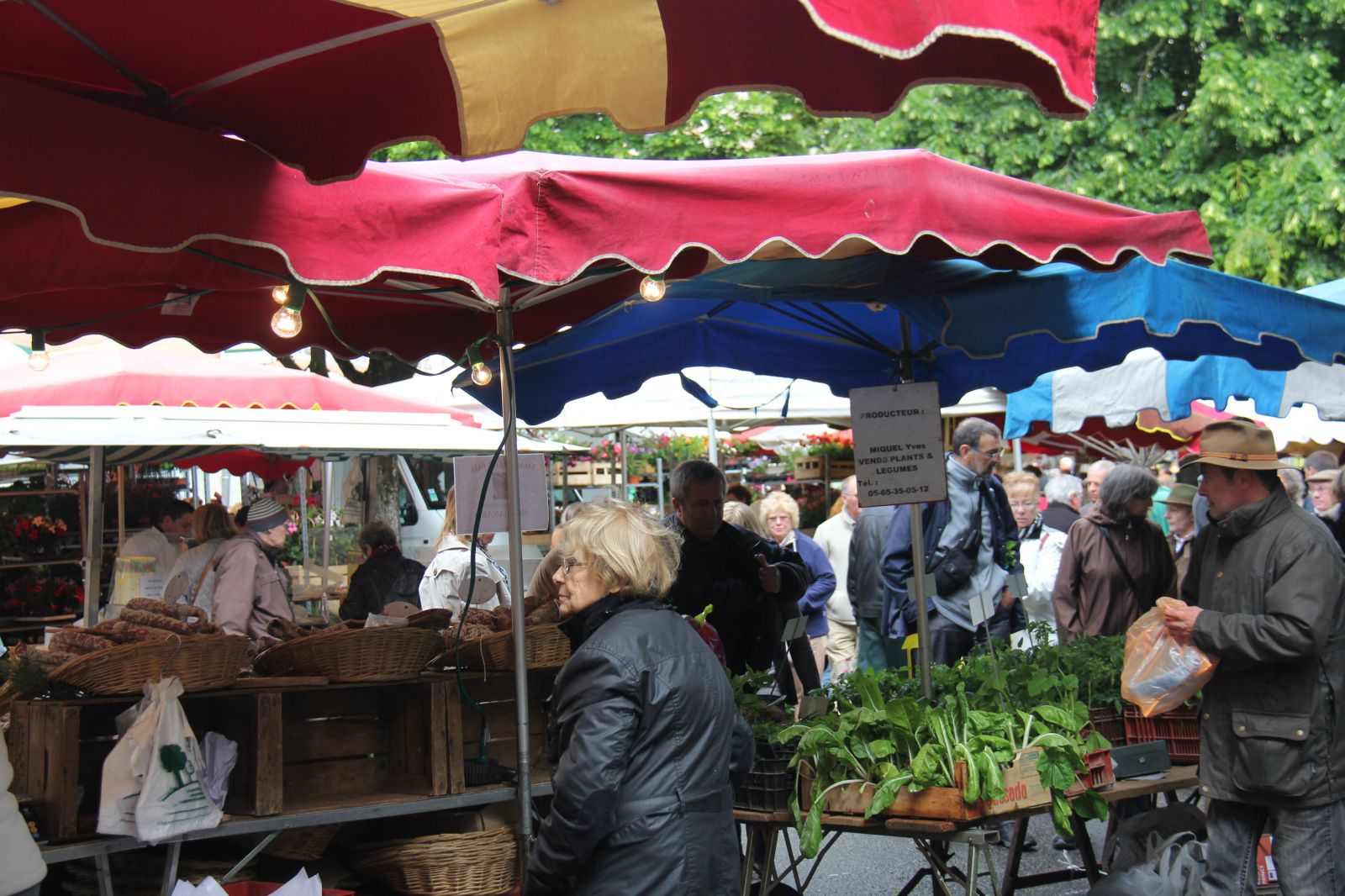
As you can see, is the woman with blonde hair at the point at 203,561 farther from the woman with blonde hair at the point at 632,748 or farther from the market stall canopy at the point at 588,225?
the woman with blonde hair at the point at 632,748

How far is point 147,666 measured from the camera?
3.77 meters

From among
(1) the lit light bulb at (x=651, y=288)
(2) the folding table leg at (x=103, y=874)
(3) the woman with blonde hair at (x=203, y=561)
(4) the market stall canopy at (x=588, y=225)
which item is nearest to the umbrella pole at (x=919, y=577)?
(4) the market stall canopy at (x=588, y=225)

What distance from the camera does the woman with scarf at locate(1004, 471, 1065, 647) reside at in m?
8.45

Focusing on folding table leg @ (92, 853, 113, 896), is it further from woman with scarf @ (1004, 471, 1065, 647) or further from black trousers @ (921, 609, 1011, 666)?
woman with scarf @ (1004, 471, 1065, 647)

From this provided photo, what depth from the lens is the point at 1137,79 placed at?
16703 millimetres

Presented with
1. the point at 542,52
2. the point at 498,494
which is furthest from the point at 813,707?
the point at 542,52

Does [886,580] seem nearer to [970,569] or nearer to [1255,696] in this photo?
[970,569]

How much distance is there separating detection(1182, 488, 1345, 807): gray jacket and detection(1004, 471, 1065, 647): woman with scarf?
146 inches

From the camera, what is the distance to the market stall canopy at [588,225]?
9.00 ft

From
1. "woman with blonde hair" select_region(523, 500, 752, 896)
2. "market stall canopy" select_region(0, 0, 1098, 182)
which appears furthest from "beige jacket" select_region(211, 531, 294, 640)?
"market stall canopy" select_region(0, 0, 1098, 182)

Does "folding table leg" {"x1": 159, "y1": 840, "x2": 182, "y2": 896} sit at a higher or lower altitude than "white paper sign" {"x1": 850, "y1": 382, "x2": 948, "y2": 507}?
lower

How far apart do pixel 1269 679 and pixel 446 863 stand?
108 inches

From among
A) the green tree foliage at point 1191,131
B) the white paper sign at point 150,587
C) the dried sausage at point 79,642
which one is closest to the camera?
the dried sausage at point 79,642

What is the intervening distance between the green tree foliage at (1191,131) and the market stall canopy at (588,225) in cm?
1125
